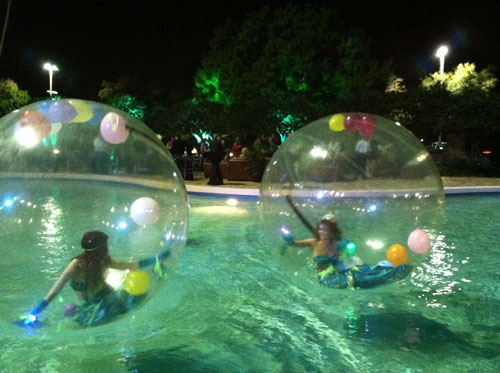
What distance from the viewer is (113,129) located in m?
3.29

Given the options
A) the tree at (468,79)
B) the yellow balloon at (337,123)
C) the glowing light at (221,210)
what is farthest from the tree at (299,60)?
the yellow balloon at (337,123)

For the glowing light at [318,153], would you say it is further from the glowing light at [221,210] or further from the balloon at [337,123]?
the glowing light at [221,210]

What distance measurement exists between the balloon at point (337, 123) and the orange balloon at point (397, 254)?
43.2 inches

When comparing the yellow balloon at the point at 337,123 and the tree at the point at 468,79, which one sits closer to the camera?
the yellow balloon at the point at 337,123

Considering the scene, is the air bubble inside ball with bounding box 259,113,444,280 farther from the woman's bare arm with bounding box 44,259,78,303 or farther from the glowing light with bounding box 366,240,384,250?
the woman's bare arm with bounding box 44,259,78,303

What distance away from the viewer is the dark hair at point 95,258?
3.10 meters

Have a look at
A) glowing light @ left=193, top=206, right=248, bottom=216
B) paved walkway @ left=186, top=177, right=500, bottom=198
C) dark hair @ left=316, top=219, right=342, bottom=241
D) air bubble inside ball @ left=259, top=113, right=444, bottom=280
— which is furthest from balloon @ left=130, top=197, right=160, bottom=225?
paved walkway @ left=186, top=177, right=500, bottom=198

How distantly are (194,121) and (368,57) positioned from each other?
11305mm

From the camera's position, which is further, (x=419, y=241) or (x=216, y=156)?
(x=216, y=156)

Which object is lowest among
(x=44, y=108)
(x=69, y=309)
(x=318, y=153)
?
(x=69, y=309)

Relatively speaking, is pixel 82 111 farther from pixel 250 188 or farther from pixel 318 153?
pixel 250 188

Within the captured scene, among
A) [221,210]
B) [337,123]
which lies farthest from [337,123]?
[221,210]

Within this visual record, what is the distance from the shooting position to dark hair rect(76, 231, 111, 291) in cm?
310

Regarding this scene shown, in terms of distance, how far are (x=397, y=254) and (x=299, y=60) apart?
26.8m
